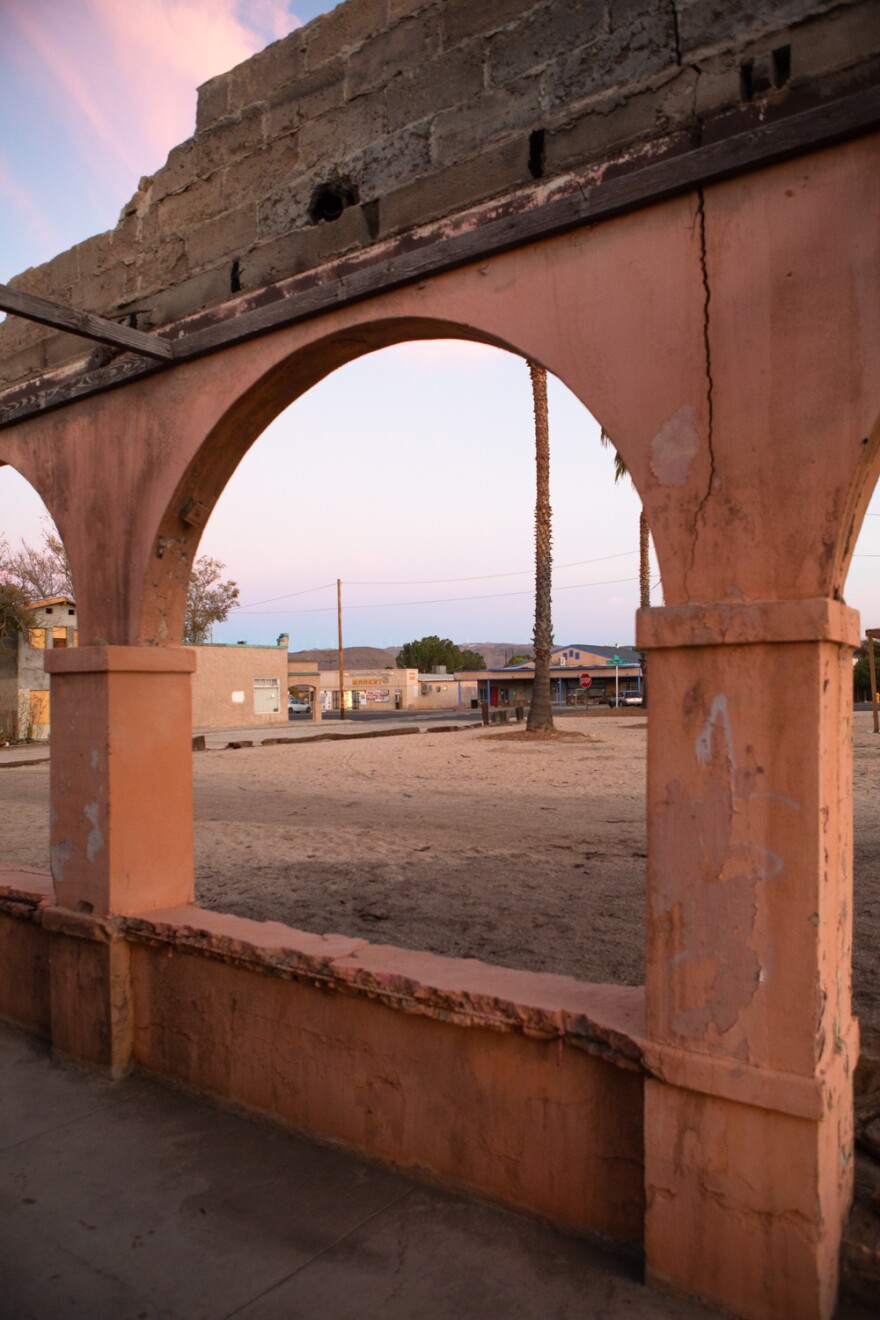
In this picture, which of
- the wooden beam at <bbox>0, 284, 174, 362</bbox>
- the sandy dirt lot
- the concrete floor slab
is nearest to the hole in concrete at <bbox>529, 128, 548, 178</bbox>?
the wooden beam at <bbox>0, 284, 174, 362</bbox>

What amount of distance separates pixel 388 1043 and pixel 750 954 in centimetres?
136

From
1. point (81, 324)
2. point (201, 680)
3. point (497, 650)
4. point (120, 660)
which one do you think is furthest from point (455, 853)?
point (497, 650)

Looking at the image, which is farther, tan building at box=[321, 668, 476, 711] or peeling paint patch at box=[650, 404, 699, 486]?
tan building at box=[321, 668, 476, 711]

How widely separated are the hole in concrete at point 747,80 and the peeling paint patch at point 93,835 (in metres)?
3.57

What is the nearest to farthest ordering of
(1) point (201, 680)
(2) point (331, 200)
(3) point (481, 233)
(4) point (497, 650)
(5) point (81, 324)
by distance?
(3) point (481, 233), (2) point (331, 200), (5) point (81, 324), (1) point (201, 680), (4) point (497, 650)

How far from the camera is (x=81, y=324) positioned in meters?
3.77

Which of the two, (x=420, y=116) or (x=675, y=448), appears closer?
(x=675, y=448)

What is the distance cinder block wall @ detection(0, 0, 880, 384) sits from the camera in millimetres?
2533

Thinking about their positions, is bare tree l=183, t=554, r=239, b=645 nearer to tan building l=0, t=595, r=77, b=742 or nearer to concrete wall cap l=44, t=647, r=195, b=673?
tan building l=0, t=595, r=77, b=742

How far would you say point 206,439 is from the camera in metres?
3.86

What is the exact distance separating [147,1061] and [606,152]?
3.94 m

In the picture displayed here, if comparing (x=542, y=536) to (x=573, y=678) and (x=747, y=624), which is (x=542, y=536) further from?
(x=573, y=678)

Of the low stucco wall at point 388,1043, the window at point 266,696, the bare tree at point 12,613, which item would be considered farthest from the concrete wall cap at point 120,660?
the window at point 266,696

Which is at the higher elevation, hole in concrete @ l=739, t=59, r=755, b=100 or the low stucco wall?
hole in concrete @ l=739, t=59, r=755, b=100
